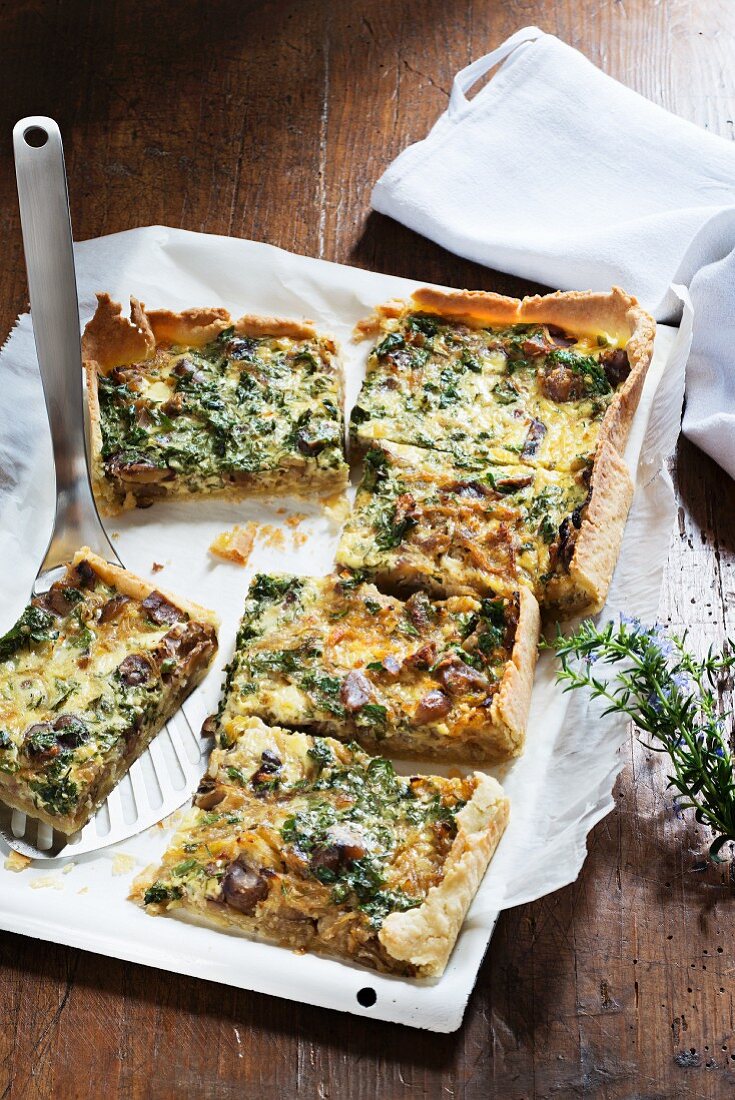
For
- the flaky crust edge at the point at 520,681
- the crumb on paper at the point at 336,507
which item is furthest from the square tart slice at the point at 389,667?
the crumb on paper at the point at 336,507

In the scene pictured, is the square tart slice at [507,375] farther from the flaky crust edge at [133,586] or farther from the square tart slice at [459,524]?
the flaky crust edge at [133,586]

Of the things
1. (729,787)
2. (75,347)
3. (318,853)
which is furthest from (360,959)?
(75,347)

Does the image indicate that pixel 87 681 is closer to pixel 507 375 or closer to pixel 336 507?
pixel 336 507

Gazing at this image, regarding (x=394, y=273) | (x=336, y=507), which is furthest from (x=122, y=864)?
(x=394, y=273)

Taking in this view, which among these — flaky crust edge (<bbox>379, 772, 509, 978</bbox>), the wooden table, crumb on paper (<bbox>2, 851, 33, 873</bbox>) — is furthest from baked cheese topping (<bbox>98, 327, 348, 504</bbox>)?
flaky crust edge (<bbox>379, 772, 509, 978</bbox>)

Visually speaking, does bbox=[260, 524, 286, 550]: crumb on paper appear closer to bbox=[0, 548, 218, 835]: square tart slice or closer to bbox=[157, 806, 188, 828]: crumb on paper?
bbox=[0, 548, 218, 835]: square tart slice

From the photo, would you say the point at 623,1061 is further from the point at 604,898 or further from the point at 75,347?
the point at 75,347
